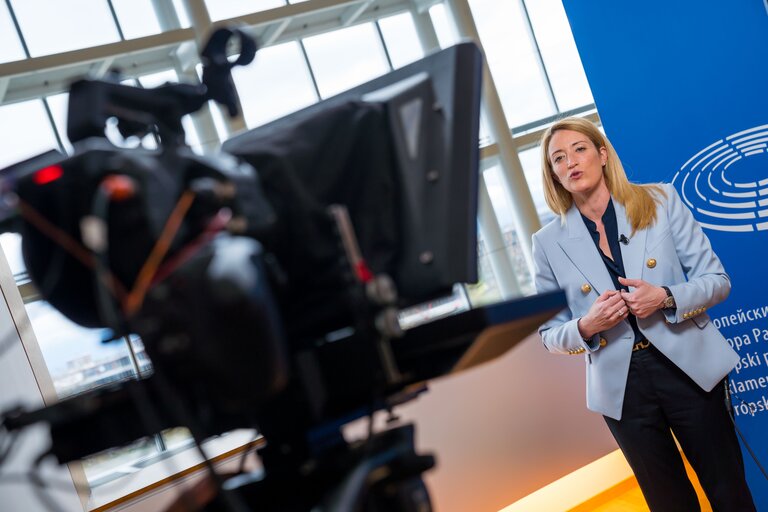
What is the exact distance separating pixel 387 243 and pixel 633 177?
2065 mm

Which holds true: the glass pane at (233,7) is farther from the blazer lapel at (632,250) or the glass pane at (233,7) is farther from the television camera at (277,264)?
the television camera at (277,264)

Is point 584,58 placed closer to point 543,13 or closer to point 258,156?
point 258,156

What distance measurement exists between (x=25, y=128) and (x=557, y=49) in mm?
4471

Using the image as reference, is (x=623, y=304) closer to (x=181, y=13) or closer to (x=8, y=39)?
(x=181, y=13)

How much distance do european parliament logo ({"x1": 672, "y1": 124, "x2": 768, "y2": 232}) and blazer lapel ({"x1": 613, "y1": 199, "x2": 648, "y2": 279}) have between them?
2.25 feet

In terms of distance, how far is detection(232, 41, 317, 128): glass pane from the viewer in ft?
18.3

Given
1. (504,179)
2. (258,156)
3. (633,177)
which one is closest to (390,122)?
(258,156)

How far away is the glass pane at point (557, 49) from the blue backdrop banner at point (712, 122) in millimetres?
3961

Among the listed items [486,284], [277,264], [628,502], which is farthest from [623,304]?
[486,284]

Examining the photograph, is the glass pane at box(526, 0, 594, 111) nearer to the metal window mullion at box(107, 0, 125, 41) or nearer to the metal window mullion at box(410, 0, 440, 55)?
the metal window mullion at box(410, 0, 440, 55)

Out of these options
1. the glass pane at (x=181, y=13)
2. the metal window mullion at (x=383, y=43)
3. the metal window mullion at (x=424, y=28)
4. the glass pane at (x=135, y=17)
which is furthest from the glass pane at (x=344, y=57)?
the glass pane at (x=135, y=17)

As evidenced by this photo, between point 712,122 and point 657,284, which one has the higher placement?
point 712,122

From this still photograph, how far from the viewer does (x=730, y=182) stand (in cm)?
265

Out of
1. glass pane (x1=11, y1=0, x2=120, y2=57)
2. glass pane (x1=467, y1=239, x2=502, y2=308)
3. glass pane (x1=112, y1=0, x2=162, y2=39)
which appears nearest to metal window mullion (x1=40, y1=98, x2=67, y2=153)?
glass pane (x1=11, y1=0, x2=120, y2=57)
